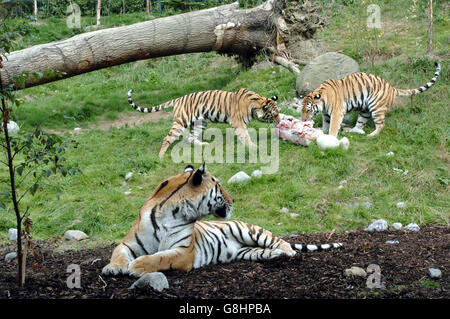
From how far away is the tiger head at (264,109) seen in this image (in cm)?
1042

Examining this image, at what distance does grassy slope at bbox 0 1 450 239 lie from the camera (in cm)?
761

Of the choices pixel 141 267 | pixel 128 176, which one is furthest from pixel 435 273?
pixel 128 176

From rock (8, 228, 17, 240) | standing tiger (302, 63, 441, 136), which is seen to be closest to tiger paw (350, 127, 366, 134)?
standing tiger (302, 63, 441, 136)

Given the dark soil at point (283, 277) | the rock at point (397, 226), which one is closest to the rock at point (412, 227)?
the rock at point (397, 226)

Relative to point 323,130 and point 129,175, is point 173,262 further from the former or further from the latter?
point 323,130

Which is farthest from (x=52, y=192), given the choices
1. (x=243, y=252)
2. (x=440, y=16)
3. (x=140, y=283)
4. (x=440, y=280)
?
(x=440, y=16)

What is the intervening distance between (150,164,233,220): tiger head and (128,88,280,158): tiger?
5.09 m

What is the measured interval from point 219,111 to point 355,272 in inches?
257

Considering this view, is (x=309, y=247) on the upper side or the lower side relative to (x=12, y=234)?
upper

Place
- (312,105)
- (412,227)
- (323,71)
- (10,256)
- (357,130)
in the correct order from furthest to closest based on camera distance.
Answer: (323,71), (357,130), (312,105), (412,227), (10,256)

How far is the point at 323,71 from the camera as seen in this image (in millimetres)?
11711

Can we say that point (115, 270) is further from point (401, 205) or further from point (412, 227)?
point (401, 205)
